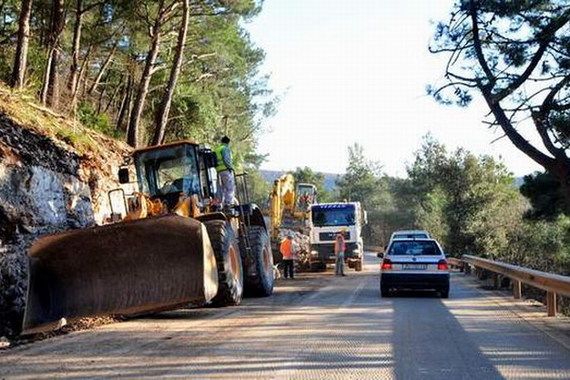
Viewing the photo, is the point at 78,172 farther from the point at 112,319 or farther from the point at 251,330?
the point at 251,330

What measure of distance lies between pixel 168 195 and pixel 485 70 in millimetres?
8439

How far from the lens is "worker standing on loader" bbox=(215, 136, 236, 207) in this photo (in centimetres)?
1470

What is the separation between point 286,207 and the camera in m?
30.2

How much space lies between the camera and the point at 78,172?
18.4 metres

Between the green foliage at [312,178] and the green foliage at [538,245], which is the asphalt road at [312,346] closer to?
the green foliage at [538,245]

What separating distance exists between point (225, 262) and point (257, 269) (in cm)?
358

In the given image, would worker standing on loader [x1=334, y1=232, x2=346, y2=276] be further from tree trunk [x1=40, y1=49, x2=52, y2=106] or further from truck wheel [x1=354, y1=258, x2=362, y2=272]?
tree trunk [x1=40, y1=49, x2=52, y2=106]

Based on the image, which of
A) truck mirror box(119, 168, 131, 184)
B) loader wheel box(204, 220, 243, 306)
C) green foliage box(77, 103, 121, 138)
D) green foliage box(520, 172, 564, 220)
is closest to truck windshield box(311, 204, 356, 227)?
green foliage box(520, 172, 564, 220)

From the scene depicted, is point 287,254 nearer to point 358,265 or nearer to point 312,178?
point 358,265

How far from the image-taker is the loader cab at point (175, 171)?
46.9 ft

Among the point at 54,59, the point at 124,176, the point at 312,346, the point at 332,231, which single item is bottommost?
the point at 312,346

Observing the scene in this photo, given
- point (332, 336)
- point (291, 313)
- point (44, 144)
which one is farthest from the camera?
point (44, 144)

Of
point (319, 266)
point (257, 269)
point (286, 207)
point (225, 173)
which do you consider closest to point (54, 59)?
point (225, 173)

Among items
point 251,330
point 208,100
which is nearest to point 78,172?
point 251,330
